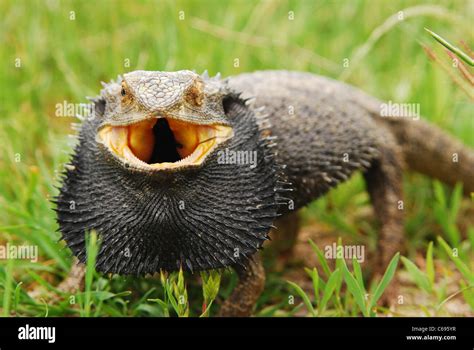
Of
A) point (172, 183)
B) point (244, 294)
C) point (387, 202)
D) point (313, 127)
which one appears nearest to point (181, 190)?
point (172, 183)

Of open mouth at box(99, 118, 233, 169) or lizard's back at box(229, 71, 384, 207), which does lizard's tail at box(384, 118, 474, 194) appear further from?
open mouth at box(99, 118, 233, 169)

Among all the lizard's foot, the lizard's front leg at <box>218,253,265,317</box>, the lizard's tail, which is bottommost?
the lizard's front leg at <box>218,253,265,317</box>

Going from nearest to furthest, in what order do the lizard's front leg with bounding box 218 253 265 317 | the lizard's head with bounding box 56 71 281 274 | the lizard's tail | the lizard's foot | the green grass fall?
the lizard's head with bounding box 56 71 281 274
the lizard's front leg with bounding box 218 253 265 317
the green grass
the lizard's foot
the lizard's tail

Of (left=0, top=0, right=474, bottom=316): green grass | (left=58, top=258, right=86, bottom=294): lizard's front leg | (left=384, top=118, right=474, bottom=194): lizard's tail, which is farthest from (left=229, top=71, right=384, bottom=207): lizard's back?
(left=58, top=258, right=86, bottom=294): lizard's front leg

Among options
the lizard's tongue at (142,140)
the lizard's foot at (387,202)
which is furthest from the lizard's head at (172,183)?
the lizard's foot at (387,202)

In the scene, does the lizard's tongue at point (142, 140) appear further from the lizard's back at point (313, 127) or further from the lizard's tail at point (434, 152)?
the lizard's tail at point (434, 152)

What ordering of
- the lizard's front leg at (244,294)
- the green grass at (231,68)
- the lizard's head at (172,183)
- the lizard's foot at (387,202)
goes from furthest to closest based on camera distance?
the lizard's foot at (387,202) < the green grass at (231,68) < the lizard's front leg at (244,294) < the lizard's head at (172,183)

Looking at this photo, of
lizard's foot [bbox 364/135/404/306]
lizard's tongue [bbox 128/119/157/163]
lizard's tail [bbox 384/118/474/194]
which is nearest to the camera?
lizard's tongue [bbox 128/119/157/163]
